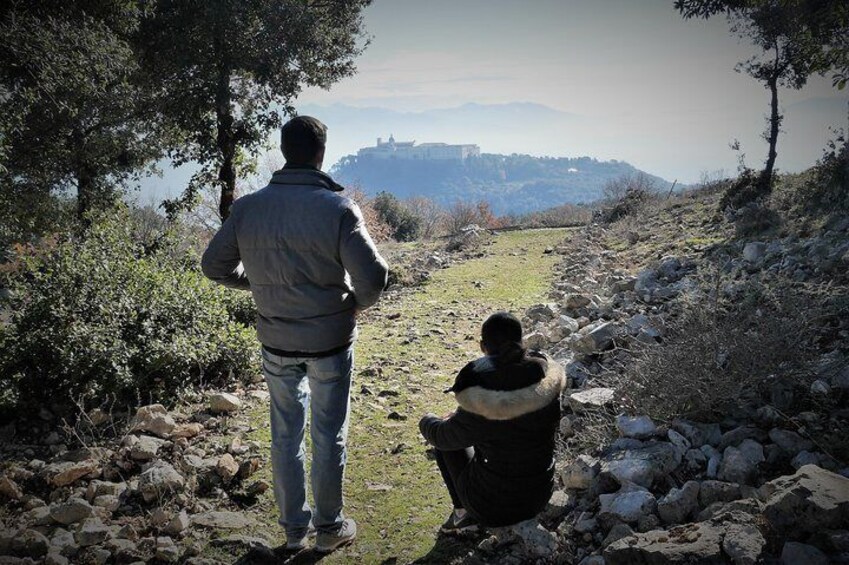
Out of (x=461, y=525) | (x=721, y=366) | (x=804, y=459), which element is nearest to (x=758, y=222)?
(x=721, y=366)

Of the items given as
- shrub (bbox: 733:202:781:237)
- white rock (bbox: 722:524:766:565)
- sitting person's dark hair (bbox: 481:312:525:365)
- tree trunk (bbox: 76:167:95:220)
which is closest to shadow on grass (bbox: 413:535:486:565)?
sitting person's dark hair (bbox: 481:312:525:365)

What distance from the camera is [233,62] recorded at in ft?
33.2

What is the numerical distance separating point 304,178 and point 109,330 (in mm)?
2957

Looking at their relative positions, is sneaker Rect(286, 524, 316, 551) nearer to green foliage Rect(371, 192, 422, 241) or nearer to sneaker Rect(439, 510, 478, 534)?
sneaker Rect(439, 510, 478, 534)

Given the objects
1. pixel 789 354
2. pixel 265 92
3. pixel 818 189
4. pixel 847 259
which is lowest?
pixel 789 354

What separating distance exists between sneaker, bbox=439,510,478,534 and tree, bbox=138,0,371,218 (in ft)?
30.7

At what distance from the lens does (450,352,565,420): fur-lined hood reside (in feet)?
8.39

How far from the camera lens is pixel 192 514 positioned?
135 inches

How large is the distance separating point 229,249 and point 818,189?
11466 millimetres

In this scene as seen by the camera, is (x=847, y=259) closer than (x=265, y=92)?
Yes

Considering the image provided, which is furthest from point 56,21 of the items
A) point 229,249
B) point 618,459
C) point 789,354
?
point 789,354

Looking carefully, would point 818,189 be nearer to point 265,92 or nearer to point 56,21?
point 265,92

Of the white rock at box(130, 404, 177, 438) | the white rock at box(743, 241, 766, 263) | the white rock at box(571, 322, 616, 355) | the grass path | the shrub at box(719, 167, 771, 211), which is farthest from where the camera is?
the shrub at box(719, 167, 771, 211)

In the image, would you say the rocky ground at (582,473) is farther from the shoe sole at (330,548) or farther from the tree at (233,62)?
the tree at (233,62)
